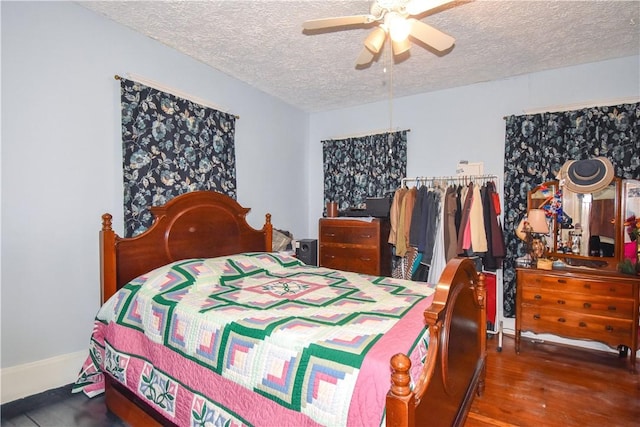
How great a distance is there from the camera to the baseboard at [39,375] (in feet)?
6.56

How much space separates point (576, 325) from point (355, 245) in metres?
2.13

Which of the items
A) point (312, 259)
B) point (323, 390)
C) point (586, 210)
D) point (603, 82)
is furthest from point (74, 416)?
point (603, 82)

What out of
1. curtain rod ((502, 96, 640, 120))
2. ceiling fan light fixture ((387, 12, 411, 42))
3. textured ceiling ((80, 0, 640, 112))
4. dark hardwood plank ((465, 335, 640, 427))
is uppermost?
textured ceiling ((80, 0, 640, 112))

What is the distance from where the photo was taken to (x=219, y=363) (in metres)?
1.51

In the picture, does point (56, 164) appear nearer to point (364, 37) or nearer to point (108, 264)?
point (108, 264)

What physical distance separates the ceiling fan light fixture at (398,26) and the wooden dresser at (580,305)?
2.33 meters

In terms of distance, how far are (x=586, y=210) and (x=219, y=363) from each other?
11.1 feet

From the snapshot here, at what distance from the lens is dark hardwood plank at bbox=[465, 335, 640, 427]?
1.99 metres

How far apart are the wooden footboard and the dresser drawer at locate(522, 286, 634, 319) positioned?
1155mm

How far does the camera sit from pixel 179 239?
2.58 meters

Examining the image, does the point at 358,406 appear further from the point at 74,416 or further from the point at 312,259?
the point at 312,259

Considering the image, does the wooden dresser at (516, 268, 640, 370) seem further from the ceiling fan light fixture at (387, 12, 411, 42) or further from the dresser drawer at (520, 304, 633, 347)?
the ceiling fan light fixture at (387, 12, 411, 42)

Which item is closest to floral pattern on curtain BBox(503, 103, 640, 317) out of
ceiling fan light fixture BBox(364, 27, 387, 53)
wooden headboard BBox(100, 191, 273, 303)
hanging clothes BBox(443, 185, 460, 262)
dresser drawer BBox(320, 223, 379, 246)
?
hanging clothes BBox(443, 185, 460, 262)

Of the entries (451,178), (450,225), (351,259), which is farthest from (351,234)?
(451,178)
